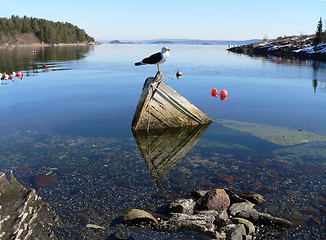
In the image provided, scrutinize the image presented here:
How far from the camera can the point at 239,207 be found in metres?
6.12

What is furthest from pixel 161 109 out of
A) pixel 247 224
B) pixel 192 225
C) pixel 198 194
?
pixel 247 224

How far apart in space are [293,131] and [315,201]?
6206 millimetres

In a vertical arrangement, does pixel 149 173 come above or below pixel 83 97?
below

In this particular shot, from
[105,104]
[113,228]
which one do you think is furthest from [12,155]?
[105,104]

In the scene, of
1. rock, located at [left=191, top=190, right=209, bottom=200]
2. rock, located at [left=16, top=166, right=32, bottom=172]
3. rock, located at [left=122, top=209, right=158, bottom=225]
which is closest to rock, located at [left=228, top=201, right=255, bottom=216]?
rock, located at [left=191, top=190, right=209, bottom=200]

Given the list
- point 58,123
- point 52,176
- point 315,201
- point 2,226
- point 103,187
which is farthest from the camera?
point 58,123

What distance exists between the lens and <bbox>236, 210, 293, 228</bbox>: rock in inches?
225

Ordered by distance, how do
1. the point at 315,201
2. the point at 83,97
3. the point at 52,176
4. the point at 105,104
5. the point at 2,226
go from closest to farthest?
1. the point at 2,226
2. the point at 315,201
3. the point at 52,176
4. the point at 105,104
5. the point at 83,97

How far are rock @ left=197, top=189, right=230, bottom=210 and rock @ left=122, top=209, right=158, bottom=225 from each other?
120cm

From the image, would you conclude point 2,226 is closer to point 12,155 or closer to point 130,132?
point 12,155

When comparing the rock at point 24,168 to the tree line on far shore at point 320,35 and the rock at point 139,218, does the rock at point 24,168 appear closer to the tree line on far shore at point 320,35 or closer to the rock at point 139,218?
the rock at point 139,218

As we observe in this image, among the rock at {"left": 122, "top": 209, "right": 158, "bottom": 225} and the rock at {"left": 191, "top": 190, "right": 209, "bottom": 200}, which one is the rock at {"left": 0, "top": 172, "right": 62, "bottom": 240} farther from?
the rock at {"left": 191, "top": 190, "right": 209, "bottom": 200}

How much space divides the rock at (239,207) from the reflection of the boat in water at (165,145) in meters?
2.25

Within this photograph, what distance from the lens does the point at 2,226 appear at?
18.0 feet
